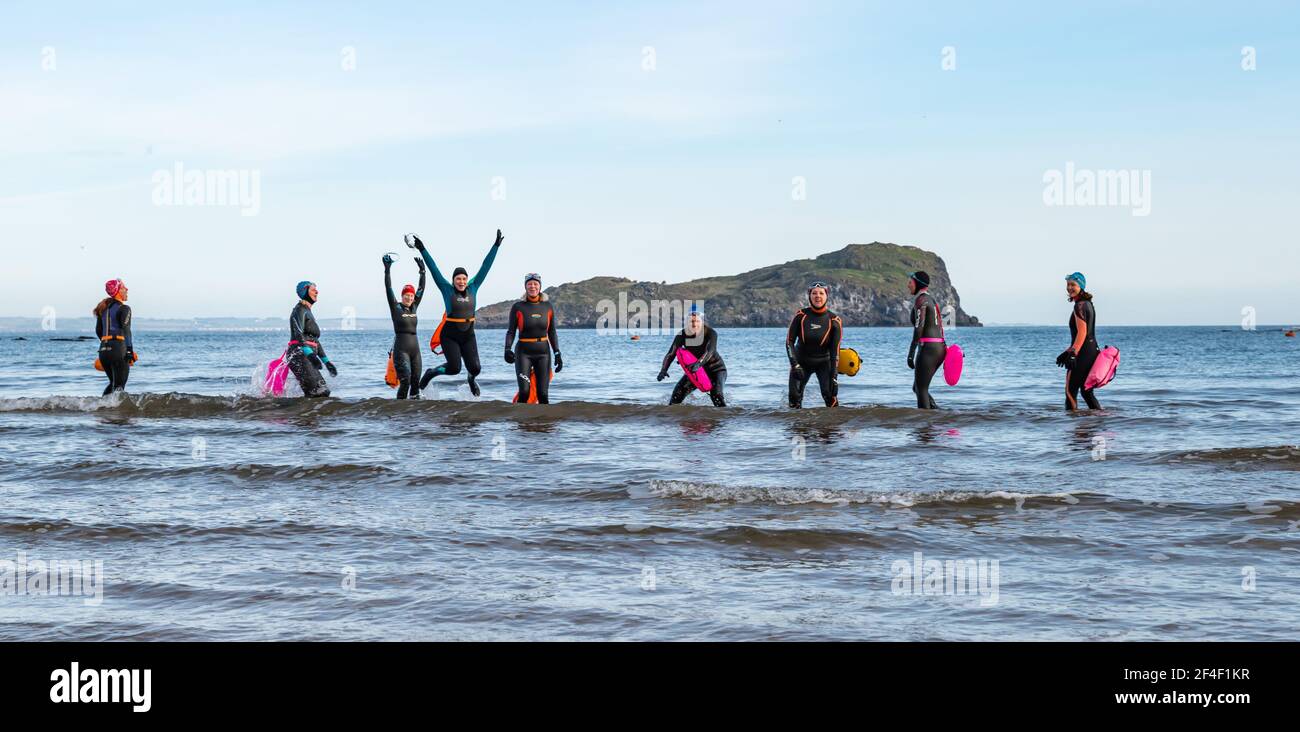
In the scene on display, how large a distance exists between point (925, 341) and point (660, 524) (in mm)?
8172

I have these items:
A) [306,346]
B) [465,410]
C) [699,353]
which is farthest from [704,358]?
[306,346]

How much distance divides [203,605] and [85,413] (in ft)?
50.9

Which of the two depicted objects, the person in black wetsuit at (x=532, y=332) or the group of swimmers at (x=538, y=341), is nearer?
the group of swimmers at (x=538, y=341)

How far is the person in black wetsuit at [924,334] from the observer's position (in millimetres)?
14977

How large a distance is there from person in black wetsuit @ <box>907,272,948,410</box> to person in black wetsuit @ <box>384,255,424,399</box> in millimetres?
7821

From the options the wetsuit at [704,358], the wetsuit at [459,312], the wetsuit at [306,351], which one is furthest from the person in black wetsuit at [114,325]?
the wetsuit at [704,358]

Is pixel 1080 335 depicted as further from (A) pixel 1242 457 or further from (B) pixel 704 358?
(B) pixel 704 358

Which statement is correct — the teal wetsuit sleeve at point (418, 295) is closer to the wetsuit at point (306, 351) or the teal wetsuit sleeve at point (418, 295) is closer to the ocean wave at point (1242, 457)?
the wetsuit at point (306, 351)

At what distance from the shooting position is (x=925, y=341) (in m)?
15.2

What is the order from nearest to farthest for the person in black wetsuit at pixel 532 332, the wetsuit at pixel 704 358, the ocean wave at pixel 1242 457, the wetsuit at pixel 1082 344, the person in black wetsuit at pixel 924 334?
the ocean wave at pixel 1242 457
the person in black wetsuit at pixel 924 334
the wetsuit at pixel 1082 344
the person in black wetsuit at pixel 532 332
the wetsuit at pixel 704 358

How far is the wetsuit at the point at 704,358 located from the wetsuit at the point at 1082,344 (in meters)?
5.30

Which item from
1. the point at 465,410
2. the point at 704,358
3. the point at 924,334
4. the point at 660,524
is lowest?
the point at 660,524
